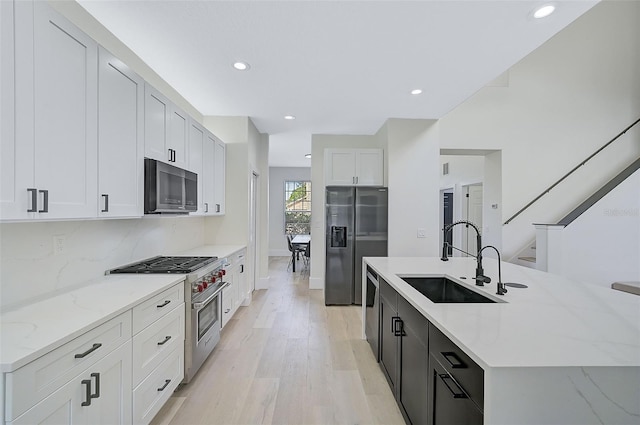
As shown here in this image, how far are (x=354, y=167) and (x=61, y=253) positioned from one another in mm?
3664

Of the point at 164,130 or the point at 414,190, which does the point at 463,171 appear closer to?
the point at 414,190

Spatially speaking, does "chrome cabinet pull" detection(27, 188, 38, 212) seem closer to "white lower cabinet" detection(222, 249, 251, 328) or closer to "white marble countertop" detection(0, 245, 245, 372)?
"white marble countertop" detection(0, 245, 245, 372)

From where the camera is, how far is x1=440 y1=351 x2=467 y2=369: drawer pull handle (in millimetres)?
1144

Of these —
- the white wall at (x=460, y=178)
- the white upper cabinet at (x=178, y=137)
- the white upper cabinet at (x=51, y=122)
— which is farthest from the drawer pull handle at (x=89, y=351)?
the white wall at (x=460, y=178)

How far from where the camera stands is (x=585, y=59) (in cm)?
554

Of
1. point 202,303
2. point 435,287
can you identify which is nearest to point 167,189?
point 202,303

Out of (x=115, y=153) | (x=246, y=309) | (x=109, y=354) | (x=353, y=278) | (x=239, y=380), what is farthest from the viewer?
(x=353, y=278)

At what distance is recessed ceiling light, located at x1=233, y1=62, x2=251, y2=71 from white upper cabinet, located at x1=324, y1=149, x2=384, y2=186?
201 centimetres

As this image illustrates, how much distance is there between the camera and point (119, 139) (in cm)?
194

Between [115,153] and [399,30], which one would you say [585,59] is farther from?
[115,153]


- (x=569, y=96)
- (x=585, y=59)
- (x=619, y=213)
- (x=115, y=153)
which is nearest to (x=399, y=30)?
(x=115, y=153)

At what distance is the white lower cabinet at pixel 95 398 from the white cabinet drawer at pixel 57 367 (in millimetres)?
21

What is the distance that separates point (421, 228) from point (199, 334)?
10.9 feet

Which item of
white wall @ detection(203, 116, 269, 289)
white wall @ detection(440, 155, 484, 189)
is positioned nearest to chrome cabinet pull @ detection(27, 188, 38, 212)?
white wall @ detection(203, 116, 269, 289)
